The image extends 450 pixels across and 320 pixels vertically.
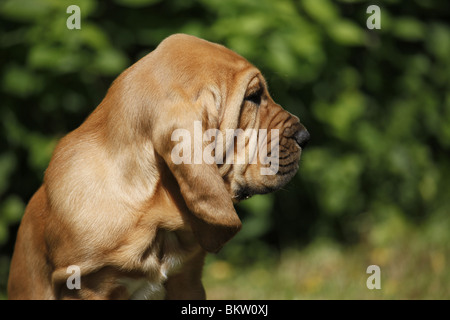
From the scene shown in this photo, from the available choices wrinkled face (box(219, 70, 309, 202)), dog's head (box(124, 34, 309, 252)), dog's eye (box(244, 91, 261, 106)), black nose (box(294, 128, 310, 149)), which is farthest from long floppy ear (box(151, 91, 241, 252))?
black nose (box(294, 128, 310, 149))

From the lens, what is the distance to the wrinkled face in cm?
308

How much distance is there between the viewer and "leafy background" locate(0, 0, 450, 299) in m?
4.75

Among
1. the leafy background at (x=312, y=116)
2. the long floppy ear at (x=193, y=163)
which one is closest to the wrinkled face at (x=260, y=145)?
the long floppy ear at (x=193, y=163)

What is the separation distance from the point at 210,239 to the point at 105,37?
2519mm

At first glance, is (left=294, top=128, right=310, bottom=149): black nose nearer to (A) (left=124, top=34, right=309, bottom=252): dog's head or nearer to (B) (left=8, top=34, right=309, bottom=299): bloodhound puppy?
(A) (left=124, top=34, right=309, bottom=252): dog's head

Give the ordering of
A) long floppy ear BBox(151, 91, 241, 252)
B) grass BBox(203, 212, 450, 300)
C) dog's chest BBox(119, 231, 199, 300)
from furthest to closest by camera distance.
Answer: grass BBox(203, 212, 450, 300)
dog's chest BBox(119, 231, 199, 300)
long floppy ear BBox(151, 91, 241, 252)

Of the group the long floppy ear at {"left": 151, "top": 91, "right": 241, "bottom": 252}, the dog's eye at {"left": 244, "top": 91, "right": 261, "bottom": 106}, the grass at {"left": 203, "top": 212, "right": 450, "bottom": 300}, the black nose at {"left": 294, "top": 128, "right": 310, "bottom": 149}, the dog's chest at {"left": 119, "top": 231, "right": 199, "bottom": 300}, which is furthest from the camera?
the grass at {"left": 203, "top": 212, "right": 450, "bottom": 300}

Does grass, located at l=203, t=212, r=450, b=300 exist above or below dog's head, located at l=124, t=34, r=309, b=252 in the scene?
below

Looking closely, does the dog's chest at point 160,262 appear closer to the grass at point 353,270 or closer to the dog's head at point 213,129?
the dog's head at point 213,129

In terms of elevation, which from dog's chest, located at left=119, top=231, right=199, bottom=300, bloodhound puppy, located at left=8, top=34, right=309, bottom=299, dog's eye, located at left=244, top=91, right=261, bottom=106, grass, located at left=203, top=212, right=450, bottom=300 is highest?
dog's eye, located at left=244, top=91, right=261, bottom=106

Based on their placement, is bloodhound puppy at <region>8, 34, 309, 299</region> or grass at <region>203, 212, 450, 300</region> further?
grass at <region>203, 212, 450, 300</region>

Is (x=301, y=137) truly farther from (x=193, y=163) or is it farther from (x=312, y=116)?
(x=312, y=116)

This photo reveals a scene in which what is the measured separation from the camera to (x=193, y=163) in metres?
2.74
